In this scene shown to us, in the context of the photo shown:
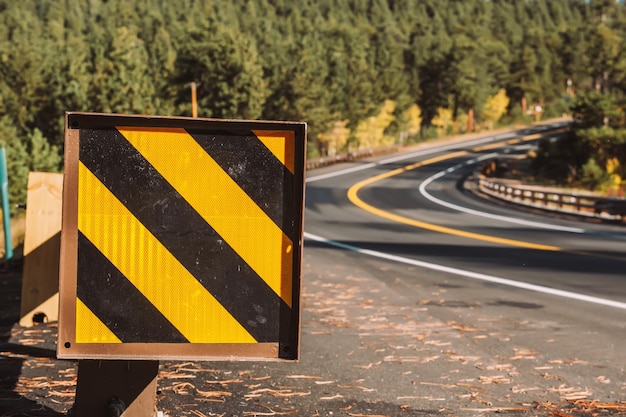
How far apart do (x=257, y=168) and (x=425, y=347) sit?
14.1ft

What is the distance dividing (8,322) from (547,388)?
16.4 ft

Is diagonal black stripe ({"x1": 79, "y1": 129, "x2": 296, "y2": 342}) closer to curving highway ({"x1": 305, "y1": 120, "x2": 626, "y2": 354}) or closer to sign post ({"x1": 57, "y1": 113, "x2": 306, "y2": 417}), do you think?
sign post ({"x1": 57, "y1": 113, "x2": 306, "y2": 417})

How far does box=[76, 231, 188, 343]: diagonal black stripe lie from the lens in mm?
3291

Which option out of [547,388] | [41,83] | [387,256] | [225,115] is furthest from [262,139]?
[41,83]

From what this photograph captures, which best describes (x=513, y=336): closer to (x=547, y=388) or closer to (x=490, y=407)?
(x=547, y=388)

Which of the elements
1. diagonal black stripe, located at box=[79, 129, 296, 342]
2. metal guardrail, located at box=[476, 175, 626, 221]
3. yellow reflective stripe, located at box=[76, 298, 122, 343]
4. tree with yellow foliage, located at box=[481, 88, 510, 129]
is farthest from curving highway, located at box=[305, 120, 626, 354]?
tree with yellow foliage, located at box=[481, 88, 510, 129]

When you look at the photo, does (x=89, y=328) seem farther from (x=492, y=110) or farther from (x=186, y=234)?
(x=492, y=110)

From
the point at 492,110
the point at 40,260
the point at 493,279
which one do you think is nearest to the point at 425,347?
the point at 40,260

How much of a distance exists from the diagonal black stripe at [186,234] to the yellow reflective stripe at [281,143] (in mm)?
340

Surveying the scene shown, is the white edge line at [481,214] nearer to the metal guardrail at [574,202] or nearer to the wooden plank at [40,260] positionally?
the metal guardrail at [574,202]

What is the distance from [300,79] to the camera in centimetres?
10156

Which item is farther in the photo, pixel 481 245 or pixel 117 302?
pixel 481 245

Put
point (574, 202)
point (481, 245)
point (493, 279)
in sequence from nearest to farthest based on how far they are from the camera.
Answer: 1. point (493, 279)
2. point (481, 245)
3. point (574, 202)

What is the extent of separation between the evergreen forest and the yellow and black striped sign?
69930mm
